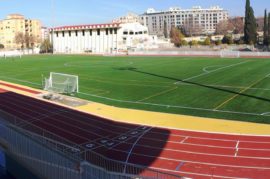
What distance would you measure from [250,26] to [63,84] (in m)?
72.4

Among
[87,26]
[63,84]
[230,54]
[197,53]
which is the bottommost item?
[63,84]

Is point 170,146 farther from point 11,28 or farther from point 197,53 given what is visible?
point 11,28

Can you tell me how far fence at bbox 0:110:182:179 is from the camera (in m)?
8.48

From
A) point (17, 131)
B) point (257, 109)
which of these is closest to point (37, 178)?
point (17, 131)

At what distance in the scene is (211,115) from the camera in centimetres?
1945

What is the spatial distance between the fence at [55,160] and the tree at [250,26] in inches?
3260

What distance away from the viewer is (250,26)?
88.6 metres

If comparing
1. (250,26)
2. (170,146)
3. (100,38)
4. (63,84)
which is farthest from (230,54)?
(100,38)

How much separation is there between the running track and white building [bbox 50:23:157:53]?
8006cm

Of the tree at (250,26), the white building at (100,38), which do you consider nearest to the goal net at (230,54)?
the tree at (250,26)

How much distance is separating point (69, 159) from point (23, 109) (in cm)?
1436

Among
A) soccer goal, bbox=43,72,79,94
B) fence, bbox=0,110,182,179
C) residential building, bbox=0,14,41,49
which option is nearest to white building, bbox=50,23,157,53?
residential building, bbox=0,14,41,49

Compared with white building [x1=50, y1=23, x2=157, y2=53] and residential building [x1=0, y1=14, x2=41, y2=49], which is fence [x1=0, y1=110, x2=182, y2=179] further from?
residential building [x1=0, y1=14, x2=41, y2=49]

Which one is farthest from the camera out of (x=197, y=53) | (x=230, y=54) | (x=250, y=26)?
(x=250, y=26)
